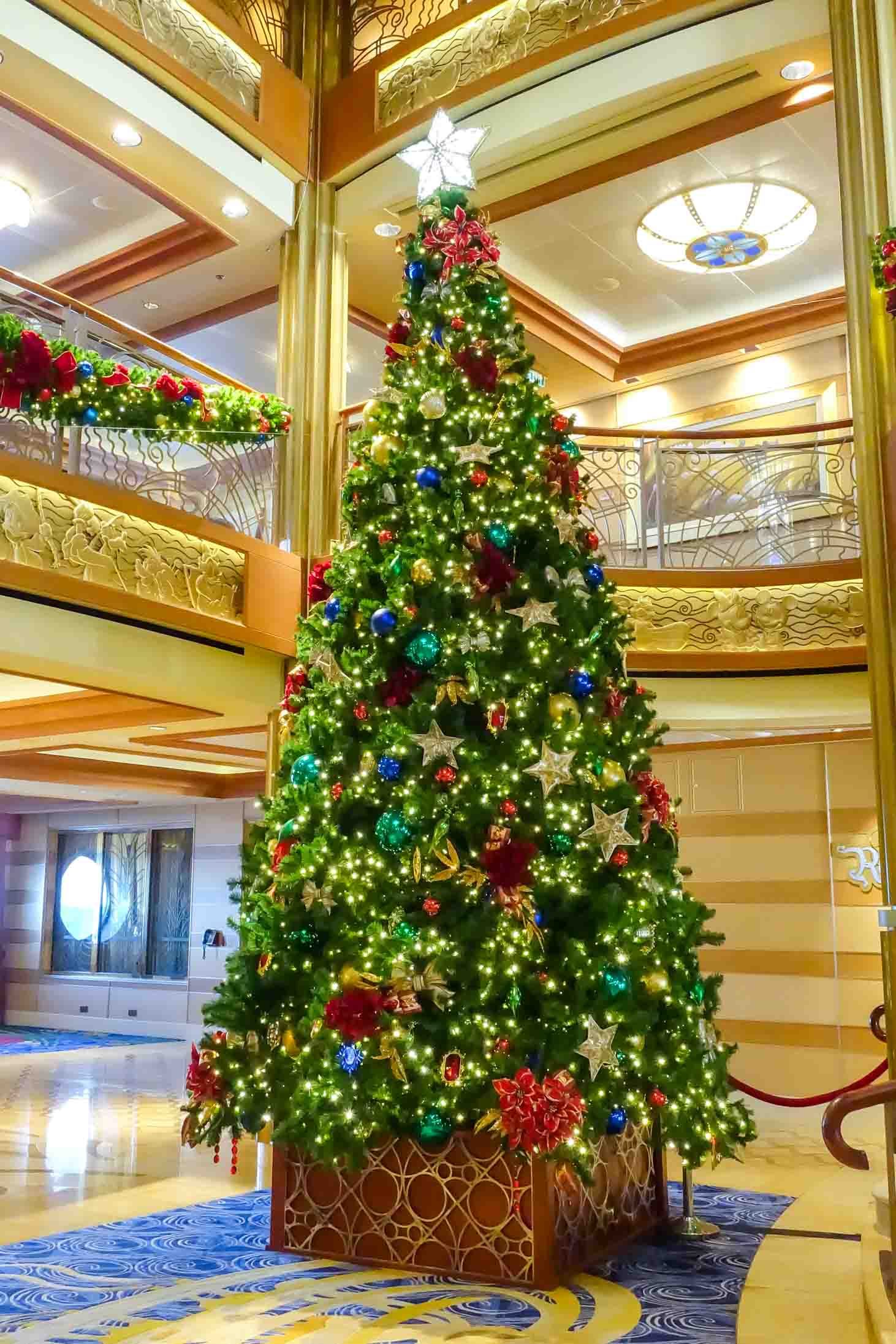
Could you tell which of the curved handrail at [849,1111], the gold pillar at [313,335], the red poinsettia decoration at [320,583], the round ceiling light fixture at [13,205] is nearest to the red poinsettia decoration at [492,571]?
the red poinsettia decoration at [320,583]

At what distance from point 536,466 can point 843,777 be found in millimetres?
5085

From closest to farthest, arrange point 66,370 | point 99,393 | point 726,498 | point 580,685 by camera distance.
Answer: point 580,685, point 66,370, point 99,393, point 726,498

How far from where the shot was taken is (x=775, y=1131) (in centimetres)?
786

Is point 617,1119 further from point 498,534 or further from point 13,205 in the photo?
point 13,205

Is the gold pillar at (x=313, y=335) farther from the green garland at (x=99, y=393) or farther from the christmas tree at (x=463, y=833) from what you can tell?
the christmas tree at (x=463, y=833)

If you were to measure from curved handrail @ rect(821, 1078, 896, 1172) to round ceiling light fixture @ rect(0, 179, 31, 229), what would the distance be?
8.65 metres

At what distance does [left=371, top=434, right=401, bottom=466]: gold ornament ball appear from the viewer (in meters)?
Answer: 4.57

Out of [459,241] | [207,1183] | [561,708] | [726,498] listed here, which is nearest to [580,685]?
[561,708]

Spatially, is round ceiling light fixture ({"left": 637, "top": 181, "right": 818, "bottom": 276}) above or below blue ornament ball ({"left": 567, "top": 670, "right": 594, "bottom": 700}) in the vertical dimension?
above

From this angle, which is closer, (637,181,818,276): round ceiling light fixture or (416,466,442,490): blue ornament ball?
(416,466,442,490): blue ornament ball

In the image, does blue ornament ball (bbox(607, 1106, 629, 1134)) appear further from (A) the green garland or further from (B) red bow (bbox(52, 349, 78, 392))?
(B) red bow (bbox(52, 349, 78, 392))

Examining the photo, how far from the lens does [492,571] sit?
4449 mm

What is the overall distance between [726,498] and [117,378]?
4.61 meters

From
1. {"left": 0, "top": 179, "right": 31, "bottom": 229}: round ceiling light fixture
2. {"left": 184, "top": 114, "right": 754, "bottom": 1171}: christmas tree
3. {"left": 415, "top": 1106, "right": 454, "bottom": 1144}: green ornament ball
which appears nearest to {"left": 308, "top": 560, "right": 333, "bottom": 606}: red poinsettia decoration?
{"left": 184, "top": 114, "right": 754, "bottom": 1171}: christmas tree
